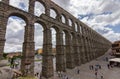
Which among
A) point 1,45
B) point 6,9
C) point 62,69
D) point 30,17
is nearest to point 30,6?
point 30,17

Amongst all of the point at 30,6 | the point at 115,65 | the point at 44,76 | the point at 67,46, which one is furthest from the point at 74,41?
the point at 30,6

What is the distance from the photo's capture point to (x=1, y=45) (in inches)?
699

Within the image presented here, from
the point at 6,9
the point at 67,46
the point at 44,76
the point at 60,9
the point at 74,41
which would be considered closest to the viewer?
the point at 6,9

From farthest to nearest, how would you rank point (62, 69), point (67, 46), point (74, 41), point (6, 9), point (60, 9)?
point (74, 41), point (67, 46), point (60, 9), point (62, 69), point (6, 9)

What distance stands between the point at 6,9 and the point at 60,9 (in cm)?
1787

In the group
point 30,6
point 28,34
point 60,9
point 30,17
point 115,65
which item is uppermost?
point 60,9

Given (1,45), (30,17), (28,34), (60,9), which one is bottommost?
(1,45)

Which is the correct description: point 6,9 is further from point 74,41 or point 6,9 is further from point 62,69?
point 74,41

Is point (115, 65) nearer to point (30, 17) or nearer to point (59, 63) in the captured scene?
point (59, 63)

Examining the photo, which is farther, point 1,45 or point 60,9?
point 60,9

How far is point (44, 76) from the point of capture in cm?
2552

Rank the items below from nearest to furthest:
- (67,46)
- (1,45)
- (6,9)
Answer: (1,45)
(6,9)
(67,46)

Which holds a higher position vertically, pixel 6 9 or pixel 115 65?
pixel 6 9

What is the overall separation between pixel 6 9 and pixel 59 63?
19.3 m
